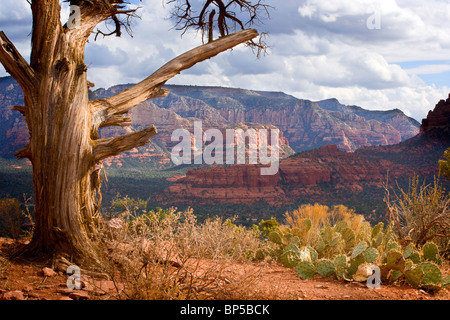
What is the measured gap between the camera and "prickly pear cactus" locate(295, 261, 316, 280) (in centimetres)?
583

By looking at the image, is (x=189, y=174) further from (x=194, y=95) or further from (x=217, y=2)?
(x=194, y=95)

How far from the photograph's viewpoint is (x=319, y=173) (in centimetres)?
4919

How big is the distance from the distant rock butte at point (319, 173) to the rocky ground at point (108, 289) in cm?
3849

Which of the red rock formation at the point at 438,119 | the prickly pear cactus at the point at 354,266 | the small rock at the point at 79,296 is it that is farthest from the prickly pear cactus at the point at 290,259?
the red rock formation at the point at 438,119

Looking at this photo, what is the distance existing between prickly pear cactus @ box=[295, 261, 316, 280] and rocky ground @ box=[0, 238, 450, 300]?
0.14 meters

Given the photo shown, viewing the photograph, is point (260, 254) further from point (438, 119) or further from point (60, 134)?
point (438, 119)

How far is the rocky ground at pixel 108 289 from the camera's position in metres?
4.28

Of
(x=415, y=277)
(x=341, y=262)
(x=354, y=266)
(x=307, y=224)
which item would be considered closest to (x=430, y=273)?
(x=415, y=277)

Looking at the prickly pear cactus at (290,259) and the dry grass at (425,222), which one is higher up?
the dry grass at (425,222)

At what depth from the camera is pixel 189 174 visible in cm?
5356

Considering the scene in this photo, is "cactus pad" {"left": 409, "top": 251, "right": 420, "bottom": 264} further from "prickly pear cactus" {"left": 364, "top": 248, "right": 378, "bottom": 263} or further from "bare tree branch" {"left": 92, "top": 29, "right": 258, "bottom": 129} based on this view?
"bare tree branch" {"left": 92, "top": 29, "right": 258, "bottom": 129}

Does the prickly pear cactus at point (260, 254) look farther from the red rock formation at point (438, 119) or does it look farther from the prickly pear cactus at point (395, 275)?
the red rock formation at point (438, 119)

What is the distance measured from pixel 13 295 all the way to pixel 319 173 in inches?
1855
